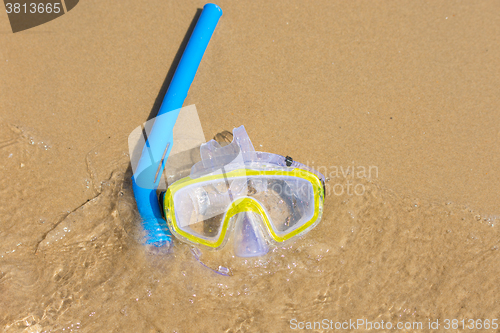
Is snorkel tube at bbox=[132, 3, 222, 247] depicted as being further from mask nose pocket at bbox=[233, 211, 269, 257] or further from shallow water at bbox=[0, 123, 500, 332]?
mask nose pocket at bbox=[233, 211, 269, 257]

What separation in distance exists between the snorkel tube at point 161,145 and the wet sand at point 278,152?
0.23 metres

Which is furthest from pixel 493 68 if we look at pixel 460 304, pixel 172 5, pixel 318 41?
pixel 172 5

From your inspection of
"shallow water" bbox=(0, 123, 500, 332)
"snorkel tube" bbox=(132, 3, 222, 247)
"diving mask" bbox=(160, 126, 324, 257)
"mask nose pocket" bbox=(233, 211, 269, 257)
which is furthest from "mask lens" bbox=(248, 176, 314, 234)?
"snorkel tube" bbox=(132, 3, 222, 247)

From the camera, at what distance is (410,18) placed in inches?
129

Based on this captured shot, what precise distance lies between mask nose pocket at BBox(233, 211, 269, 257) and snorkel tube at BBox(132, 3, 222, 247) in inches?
22.8

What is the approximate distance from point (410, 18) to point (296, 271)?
264cm

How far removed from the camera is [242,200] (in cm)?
270

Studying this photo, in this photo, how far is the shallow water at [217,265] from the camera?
9.27 ft

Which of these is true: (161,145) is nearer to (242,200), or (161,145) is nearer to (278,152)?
(242,200)

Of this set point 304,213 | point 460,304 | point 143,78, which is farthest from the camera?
point 143,78

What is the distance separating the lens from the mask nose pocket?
2.71 meters

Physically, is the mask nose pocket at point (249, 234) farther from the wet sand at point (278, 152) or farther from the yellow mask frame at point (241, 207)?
the wet sand at point (278, 152)

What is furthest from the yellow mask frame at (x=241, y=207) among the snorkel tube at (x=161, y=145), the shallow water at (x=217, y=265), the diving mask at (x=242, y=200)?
the shallow water at (x=217, y=265)

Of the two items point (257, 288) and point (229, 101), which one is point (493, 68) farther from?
point (257, 288)
